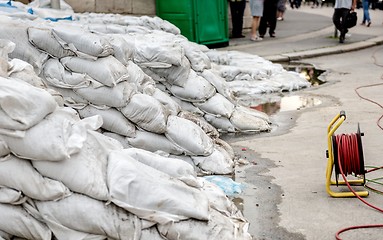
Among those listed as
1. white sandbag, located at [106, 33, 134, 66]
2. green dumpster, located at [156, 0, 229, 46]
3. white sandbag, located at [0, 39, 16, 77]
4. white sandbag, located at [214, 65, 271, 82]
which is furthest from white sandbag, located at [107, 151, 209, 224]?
green dumpster, located at [156, 0, 229, 46]

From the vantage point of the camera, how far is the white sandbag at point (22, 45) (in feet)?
14.1

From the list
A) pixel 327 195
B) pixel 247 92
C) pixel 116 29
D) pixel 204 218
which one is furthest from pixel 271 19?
pixel 204 218

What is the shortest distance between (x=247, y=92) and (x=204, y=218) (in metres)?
4.98

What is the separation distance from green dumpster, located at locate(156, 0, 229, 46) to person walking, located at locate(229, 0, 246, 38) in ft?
3.95

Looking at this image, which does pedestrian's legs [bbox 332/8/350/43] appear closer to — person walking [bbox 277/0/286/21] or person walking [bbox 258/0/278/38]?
person walking [bbox 258/0/278/38]

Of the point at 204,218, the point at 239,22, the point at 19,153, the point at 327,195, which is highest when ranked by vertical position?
the point at 19,153

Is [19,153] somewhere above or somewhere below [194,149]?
above

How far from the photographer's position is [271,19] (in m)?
14.1

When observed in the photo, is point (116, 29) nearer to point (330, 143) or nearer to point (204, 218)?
point (330, 143)

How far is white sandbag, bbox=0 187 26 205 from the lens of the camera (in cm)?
296

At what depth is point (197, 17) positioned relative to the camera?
1191 centimetres

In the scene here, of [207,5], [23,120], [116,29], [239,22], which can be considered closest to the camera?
[23,120]

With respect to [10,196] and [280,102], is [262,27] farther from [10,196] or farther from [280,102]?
[10,196]

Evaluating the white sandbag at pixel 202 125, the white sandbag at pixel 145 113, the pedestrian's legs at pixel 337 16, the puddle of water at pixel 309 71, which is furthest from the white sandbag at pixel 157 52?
the pedestrian's legs at pixel 337 16
